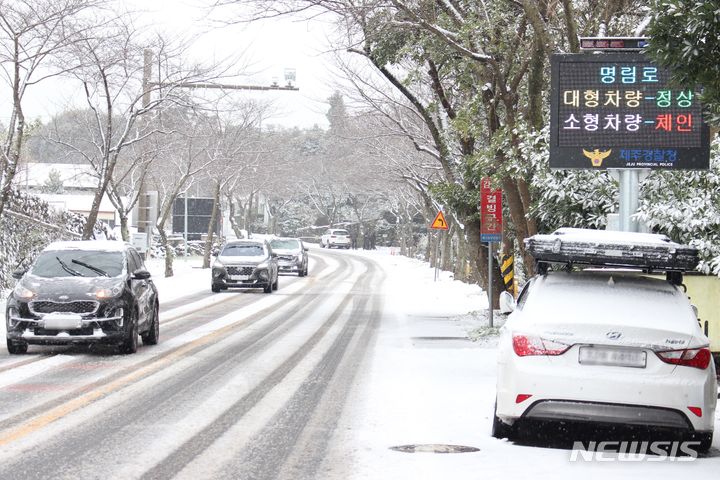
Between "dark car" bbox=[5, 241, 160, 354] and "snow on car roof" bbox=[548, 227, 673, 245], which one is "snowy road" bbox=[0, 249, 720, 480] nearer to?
"dark car" bbox=[5, 241, 160, 354]

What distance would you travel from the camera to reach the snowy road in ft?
25.1

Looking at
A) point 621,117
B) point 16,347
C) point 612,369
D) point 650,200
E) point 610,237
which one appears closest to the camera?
point 612,369

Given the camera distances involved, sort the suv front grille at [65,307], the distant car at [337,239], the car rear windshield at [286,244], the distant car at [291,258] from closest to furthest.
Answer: the suv front grille at [65,307], the distant car at [291,258], the car rear windshield at [286,244], the distant car at [337,239]

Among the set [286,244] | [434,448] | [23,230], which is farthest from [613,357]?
[286,244]

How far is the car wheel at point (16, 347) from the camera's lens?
1526cm

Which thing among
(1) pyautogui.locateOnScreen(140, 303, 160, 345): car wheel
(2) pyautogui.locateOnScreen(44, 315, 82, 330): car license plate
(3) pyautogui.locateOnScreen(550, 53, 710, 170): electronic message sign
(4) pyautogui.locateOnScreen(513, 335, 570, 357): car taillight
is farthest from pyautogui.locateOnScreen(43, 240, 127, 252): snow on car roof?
(4) pyautogui.locateOnScreen(513, 335, 570, 357): car taillight

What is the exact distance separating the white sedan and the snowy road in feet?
1.19

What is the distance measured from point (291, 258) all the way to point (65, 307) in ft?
108

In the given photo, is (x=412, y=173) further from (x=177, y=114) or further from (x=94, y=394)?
(x=94, y=394)

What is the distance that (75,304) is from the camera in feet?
49.8

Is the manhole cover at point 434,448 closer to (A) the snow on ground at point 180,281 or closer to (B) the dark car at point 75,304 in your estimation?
(B) the dark car at point 75,304

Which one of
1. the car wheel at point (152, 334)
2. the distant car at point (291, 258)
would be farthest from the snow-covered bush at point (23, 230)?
the distant car at point (291, 258)

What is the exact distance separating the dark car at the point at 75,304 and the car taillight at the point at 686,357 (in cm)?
923

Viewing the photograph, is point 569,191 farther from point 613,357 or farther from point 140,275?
point 613,357
